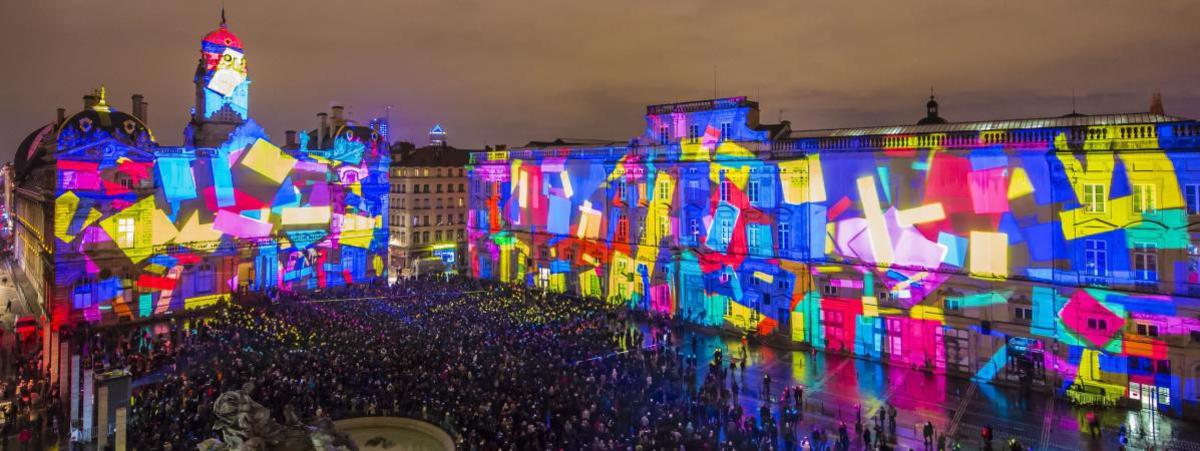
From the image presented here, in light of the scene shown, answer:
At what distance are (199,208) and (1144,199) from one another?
48.7 metres

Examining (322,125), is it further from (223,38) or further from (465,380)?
(465,380)

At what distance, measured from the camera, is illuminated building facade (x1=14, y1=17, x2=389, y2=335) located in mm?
38281

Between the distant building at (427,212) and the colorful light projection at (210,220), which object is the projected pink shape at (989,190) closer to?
the colorful light projection at (210,220)

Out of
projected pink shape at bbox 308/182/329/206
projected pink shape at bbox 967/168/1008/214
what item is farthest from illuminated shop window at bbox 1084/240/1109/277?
projected pink shape at bbox 308/182/329/206

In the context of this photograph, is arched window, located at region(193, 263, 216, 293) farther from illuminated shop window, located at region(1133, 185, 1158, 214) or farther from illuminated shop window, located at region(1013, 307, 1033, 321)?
illuminated shop window, located at region(1133, 185, 1158, 214)

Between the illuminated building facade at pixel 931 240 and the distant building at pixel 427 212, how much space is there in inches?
802

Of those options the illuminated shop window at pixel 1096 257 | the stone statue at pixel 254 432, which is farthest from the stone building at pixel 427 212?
the illuminated shop window at pixel 1096 257

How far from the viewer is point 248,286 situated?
46406 mm

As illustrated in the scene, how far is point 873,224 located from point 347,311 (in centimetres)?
2642

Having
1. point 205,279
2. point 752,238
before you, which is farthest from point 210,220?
point 752,238

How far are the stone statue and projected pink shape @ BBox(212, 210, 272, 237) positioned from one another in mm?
33900

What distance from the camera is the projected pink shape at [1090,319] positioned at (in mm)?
25812

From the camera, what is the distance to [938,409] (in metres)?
25.4

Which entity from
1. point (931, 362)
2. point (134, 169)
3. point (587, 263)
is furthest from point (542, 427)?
point (134, 169)
